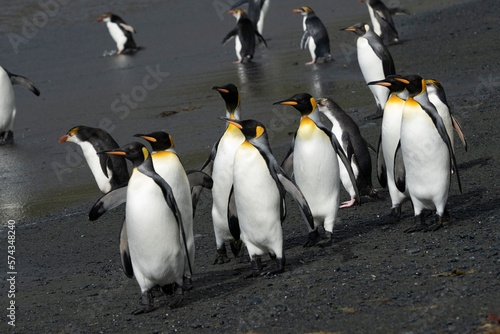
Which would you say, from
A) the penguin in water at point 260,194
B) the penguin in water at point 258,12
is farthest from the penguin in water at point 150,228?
the penguin in water at point 258,12

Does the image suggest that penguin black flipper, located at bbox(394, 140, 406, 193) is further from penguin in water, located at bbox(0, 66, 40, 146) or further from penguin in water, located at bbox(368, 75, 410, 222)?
penguin in water, located at bbox(0, 66, 40, 146)

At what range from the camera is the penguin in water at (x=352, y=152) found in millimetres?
6852

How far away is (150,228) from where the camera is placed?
4.90m

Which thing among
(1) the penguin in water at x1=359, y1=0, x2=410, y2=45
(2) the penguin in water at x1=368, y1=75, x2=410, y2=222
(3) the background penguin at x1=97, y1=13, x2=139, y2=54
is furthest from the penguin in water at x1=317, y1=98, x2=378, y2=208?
(3) the background penguin at x1=97, y1=13, x2=139, y2=54

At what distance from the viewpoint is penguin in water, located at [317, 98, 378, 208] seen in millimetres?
6852

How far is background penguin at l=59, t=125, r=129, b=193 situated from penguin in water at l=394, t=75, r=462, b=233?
3.32 m

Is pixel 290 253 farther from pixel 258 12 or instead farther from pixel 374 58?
pixel 258 12

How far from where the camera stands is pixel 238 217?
18.1 feet

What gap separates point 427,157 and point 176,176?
1.73m

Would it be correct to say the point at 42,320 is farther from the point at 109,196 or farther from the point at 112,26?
the point at 112,26

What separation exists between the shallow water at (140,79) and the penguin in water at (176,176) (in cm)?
282

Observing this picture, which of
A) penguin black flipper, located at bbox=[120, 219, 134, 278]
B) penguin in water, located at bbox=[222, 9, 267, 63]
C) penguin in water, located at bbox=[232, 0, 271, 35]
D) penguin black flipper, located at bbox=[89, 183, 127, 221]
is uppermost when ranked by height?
penguin black flipper, located at bbox=[89, 183, 127, 221]

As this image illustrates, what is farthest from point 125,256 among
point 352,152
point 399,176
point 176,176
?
point 352,152

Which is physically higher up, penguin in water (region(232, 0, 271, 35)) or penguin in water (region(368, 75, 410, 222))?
penguin in water (region(368, 75, 410, 222))
